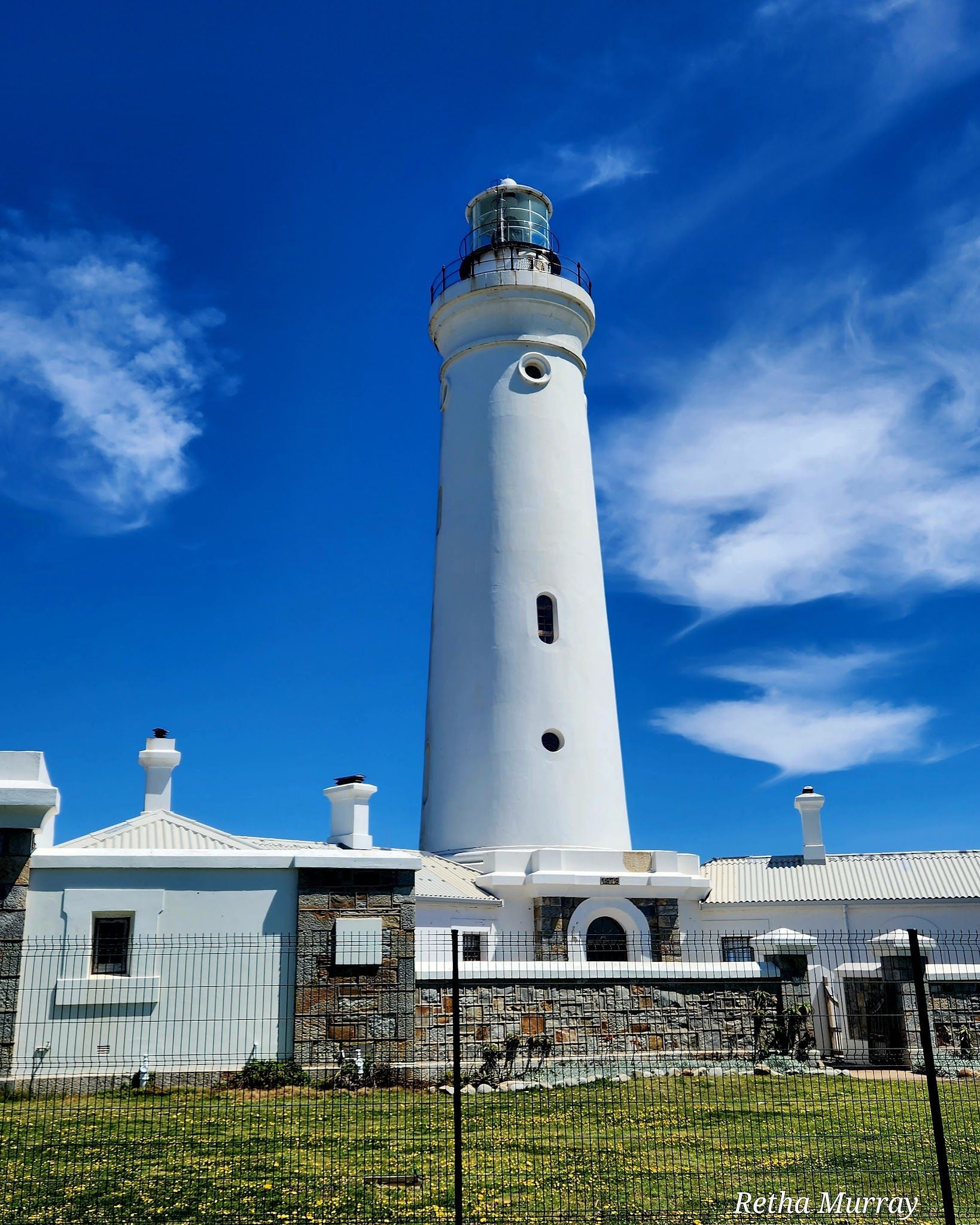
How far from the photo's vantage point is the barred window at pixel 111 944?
1332 centimetres

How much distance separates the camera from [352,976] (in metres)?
13.5

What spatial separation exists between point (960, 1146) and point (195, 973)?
8.20 metres

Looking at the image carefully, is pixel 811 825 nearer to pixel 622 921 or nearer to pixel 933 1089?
pixel 622 921

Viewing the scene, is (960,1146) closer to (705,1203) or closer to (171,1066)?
(705,1203)

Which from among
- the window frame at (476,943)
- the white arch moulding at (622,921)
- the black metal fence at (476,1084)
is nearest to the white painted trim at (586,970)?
the black metal fence at (476,1084)

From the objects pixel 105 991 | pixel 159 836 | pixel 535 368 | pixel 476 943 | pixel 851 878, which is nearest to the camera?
pixel 105 991

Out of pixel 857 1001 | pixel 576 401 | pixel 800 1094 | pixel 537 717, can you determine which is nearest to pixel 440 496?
pixel 576 401

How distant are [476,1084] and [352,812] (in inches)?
259

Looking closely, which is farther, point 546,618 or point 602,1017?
point 546,618

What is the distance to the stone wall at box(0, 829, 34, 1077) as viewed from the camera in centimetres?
1261

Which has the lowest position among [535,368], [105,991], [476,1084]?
[476,1084]

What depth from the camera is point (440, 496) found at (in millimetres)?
25703

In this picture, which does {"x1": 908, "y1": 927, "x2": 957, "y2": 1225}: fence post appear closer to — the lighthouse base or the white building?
the white building

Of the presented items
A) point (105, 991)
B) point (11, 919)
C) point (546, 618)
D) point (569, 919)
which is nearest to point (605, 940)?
point (569, 919)
